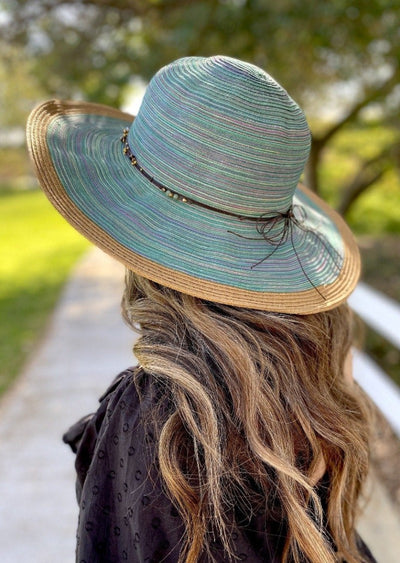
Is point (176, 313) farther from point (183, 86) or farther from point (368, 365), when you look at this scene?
point (368, 365)

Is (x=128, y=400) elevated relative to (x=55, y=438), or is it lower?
lower

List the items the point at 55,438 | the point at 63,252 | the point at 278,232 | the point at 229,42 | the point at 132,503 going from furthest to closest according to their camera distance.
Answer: the point at 63,252
the point at 229,42
the point at 55,438
the point at 278,232
the point at 132,503

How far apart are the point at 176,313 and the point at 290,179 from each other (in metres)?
0.43

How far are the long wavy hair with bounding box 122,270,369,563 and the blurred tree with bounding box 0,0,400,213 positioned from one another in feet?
15.6

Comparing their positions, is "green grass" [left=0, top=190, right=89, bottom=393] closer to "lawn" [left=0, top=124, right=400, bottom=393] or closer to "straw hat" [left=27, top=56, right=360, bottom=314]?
"lawn" [left=0, top=124, right=400, bottom=393]

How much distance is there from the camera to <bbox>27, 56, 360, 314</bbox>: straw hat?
140 cm

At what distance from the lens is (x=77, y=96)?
10.5 metres

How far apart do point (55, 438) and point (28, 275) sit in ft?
23.5

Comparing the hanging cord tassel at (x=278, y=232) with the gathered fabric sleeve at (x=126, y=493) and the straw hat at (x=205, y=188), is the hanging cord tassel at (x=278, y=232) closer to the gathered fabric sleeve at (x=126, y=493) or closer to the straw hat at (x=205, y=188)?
the straw hat at (x=205, y=188)

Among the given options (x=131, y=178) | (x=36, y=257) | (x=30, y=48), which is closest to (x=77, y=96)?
(x=30, y=48)

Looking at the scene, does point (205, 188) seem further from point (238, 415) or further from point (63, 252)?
point (63, 252)

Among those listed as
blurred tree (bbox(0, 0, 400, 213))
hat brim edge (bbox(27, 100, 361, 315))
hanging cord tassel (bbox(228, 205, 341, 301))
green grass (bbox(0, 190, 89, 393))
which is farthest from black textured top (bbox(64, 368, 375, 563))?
blurred tree (bbox(0, 0, 400, 213))

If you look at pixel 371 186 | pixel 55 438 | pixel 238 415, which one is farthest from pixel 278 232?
pixel 371 186

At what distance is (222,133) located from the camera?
4.59 feet
